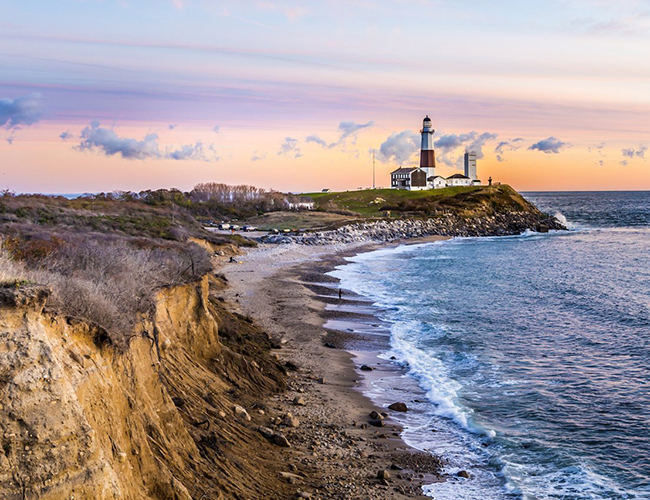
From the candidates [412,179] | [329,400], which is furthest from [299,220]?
[329,400]

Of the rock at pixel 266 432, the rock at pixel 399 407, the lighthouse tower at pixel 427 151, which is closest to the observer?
the rock at pixel 266 432

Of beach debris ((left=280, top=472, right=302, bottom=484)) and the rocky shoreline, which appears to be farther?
the rocky shoreline

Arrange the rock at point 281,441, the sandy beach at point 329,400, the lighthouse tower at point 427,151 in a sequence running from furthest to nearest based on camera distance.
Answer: the lighthouse tower at point 427,151
the rock at point 281,441
the sandy beach at point 329,400

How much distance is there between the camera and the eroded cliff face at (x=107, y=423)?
682 cm

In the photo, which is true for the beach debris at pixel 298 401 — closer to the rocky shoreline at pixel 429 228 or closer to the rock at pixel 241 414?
the rock at pixel 241 414

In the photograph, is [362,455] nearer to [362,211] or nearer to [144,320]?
[144,320]

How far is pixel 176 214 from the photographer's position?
186ft

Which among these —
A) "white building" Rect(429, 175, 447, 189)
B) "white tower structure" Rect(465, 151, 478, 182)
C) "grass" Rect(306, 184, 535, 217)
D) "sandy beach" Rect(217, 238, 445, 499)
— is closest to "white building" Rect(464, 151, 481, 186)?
"white tower structure" Rect(465, 151, 478, 182)

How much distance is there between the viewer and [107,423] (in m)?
7.89

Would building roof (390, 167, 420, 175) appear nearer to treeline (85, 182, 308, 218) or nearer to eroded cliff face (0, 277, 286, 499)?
treeline (85, 182, 308, 218)

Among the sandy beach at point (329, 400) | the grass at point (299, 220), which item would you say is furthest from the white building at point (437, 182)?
the sandy beach at point (329, 400)

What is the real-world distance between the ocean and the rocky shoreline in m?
21.5

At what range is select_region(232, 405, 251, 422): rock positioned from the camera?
1277 centimetres

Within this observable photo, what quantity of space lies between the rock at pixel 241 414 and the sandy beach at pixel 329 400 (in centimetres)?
101
